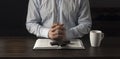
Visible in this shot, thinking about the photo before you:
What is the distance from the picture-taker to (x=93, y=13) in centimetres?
241

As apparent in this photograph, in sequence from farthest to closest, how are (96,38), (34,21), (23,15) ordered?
(23,15), (34,21), (96,38)

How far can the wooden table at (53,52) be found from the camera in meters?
1.42

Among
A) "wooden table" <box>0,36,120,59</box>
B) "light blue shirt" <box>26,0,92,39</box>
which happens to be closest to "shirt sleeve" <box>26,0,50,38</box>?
"light blue shirt" <box>26,0,92,39</box>

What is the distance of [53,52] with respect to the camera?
4.90 feet

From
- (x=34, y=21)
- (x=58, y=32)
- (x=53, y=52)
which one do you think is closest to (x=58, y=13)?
(x=34, y=21)

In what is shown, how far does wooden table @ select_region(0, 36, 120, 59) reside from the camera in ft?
4.65

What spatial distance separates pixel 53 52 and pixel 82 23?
1.83ft

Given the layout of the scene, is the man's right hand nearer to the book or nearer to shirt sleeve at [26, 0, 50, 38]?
the book

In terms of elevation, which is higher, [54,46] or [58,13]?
[58,13]

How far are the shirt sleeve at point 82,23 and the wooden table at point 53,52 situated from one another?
0.51 ft

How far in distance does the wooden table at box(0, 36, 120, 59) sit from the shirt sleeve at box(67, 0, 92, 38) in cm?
16

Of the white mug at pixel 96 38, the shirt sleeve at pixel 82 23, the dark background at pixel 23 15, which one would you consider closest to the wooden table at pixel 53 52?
the white mug at pixel 96 38

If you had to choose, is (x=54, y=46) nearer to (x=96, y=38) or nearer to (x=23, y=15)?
(x=96, y=38)

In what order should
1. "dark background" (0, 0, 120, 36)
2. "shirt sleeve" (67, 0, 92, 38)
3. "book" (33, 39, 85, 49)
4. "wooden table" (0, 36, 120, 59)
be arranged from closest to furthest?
"wooden table" (0, 36, 120, 59), "book" (33, 39, 85, 49), "shirt sleeve" (67, 0, 92, 38), "dark background" (0, 0, 120, 36)
